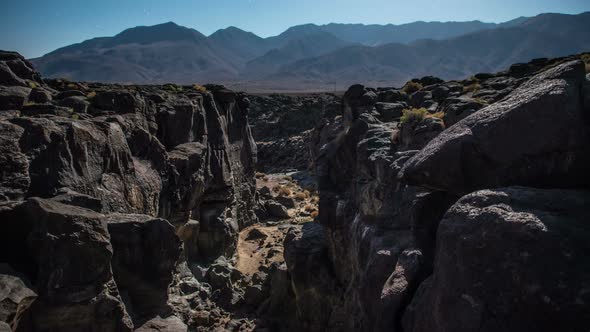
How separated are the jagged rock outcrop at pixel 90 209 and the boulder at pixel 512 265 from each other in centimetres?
790

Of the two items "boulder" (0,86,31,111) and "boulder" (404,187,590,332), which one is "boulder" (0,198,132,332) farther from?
"boulder" (0,86,31,111)

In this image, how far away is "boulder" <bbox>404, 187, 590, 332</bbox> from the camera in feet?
16.3

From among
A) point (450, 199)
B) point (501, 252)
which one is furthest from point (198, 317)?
point (501, 252)

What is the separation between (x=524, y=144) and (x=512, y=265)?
8.19ft

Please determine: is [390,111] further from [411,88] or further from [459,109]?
[411,88]

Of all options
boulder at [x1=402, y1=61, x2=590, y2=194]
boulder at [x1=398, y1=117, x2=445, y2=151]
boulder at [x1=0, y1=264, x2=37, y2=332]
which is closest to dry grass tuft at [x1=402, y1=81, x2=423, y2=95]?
boulder at [x1=398, y1=117, x2=445, y2=151]

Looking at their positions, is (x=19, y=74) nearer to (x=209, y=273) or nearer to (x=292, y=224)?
(x=209, y=273)

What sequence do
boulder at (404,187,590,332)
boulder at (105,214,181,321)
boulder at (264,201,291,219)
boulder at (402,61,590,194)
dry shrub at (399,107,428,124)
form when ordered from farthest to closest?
1. boulder at (264,201,291,219)
2. dry shrub at (399,107,428,124)
3. boulder at (105,214,181,321)
4. boulder at (402,61,590,194)
5. boulder at (404,187,590,332)

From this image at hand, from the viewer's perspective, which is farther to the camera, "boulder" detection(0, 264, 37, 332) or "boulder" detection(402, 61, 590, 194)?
"boulder" detection(0, 264, 37, 332)

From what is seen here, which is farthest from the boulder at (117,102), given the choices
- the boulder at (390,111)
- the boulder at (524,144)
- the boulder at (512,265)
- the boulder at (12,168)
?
the boulder at (512,265)

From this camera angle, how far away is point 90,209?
1126 centimetres

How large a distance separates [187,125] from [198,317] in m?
11.5

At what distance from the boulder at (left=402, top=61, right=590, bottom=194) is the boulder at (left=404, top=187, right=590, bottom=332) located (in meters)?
0.66

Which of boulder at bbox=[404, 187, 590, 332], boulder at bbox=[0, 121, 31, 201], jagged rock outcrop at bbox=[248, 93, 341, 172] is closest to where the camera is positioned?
boulder at bbox=[404, 187, 590, 332]
